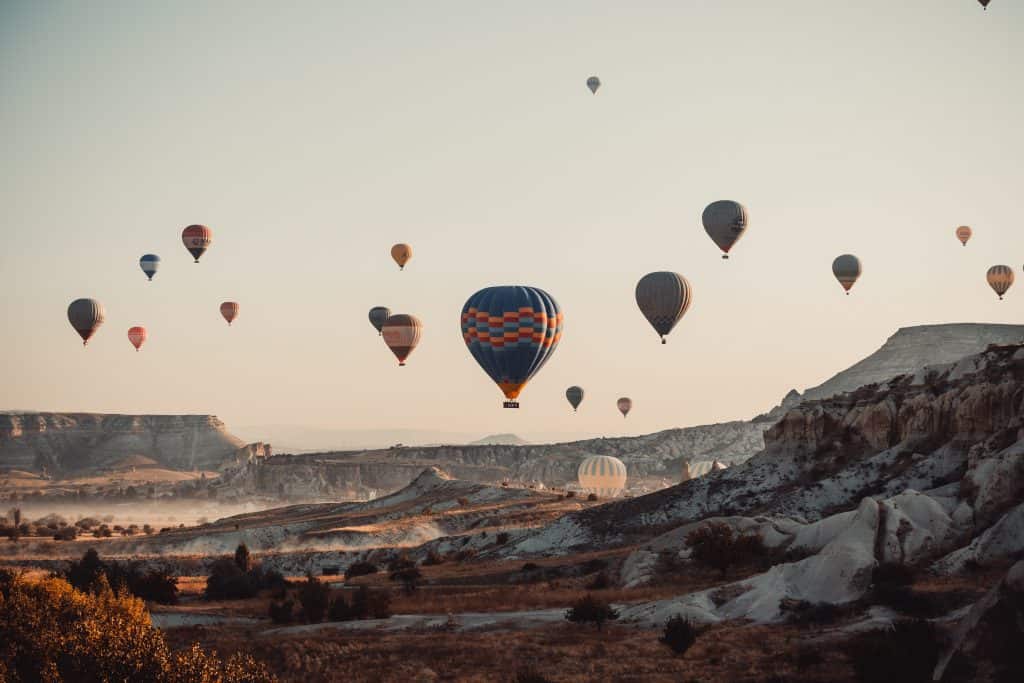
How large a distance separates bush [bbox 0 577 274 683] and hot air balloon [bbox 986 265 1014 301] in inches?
4071

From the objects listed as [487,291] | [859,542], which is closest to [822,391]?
[487,291]

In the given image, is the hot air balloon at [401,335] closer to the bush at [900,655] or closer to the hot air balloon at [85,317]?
the hot air balloon at [85,317]

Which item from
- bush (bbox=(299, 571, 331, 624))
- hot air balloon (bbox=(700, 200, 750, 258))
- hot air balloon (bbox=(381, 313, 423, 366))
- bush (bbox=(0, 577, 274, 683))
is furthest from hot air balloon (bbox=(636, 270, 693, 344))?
bush (bbox=(0, 577, 274, 683))

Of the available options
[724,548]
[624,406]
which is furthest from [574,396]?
[724,548]

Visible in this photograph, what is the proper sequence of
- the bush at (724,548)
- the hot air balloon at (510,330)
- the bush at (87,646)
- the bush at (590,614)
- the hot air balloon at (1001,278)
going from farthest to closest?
the hot air balloon at (1001,278) < the hot air balloon at (510,330) < the bush at (724,548) < the bush at (590,614) < the bush at (87,646)

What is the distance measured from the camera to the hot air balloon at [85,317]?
118062 mm

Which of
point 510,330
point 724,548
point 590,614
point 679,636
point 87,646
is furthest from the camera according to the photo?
point 510,330

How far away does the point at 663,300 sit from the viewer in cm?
8000

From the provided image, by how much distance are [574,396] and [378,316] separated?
97.6ft

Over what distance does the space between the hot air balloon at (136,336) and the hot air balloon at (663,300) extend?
81.1m

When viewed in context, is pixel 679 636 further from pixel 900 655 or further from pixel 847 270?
pixel 847 270

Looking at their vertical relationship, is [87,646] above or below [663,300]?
below

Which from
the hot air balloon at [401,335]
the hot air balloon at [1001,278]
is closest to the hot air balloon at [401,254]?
the hot air balloon at [401,335]

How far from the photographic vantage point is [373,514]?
10550 cm
